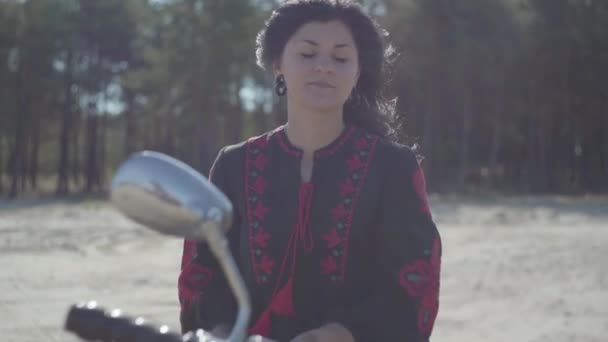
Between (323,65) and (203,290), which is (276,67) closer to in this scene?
(323,65)

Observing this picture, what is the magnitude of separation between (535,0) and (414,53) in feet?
17.4

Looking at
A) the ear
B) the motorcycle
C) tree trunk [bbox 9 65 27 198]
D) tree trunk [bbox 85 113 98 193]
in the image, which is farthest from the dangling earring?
tree trunk [bbox 85 113 98 193]

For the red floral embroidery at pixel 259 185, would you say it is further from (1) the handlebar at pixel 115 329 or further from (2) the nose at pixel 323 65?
(1) the handlebar at pixel 115 329

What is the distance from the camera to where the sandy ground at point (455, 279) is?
525cm

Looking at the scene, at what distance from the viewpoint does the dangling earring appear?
7.28ft

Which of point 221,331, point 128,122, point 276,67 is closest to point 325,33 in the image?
point 276,67

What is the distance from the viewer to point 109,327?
4.03 feet

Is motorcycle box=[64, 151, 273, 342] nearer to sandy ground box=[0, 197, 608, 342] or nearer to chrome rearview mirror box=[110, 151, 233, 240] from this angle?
chrome rearview mirror box=[110, 151, 233, 240]

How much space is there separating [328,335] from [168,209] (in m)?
0.83

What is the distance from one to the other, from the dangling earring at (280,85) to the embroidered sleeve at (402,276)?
468 mm

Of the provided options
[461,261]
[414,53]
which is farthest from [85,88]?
[461,261]

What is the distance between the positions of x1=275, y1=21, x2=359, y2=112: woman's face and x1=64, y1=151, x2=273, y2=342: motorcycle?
856mm

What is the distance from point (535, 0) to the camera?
1095 inches

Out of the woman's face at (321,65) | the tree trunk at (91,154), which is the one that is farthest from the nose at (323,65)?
the tree trunk at (91,154)
